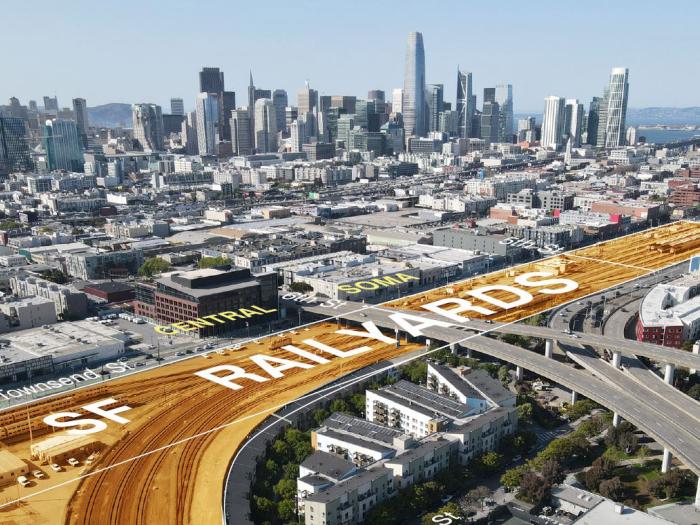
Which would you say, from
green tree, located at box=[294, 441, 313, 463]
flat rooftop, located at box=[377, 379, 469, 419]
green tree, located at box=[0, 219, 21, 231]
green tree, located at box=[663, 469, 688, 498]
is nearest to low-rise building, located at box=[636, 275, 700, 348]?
green tree, located at box=[663, 469, 688, 498]

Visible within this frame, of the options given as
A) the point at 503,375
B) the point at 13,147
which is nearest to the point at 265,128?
the point at 13,147

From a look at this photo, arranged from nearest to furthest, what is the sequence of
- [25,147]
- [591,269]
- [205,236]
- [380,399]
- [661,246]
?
1. [380,399]
2. [591,269]
3. [661,246]
4. [205,236]
5. [25,147]

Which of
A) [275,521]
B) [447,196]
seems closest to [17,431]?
[275,521]

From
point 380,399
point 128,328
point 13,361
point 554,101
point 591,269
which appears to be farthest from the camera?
point 554,101

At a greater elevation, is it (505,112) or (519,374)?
(505,112)

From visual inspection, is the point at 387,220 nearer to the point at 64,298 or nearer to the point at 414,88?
the point at 64,298

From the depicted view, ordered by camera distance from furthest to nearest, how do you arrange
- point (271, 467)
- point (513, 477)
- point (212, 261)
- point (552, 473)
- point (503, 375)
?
point (212, 261)
point (503, 375)
point (271, 467)
point (513, 477)
point (552, 473)

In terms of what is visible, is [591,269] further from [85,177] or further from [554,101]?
[554,101]
